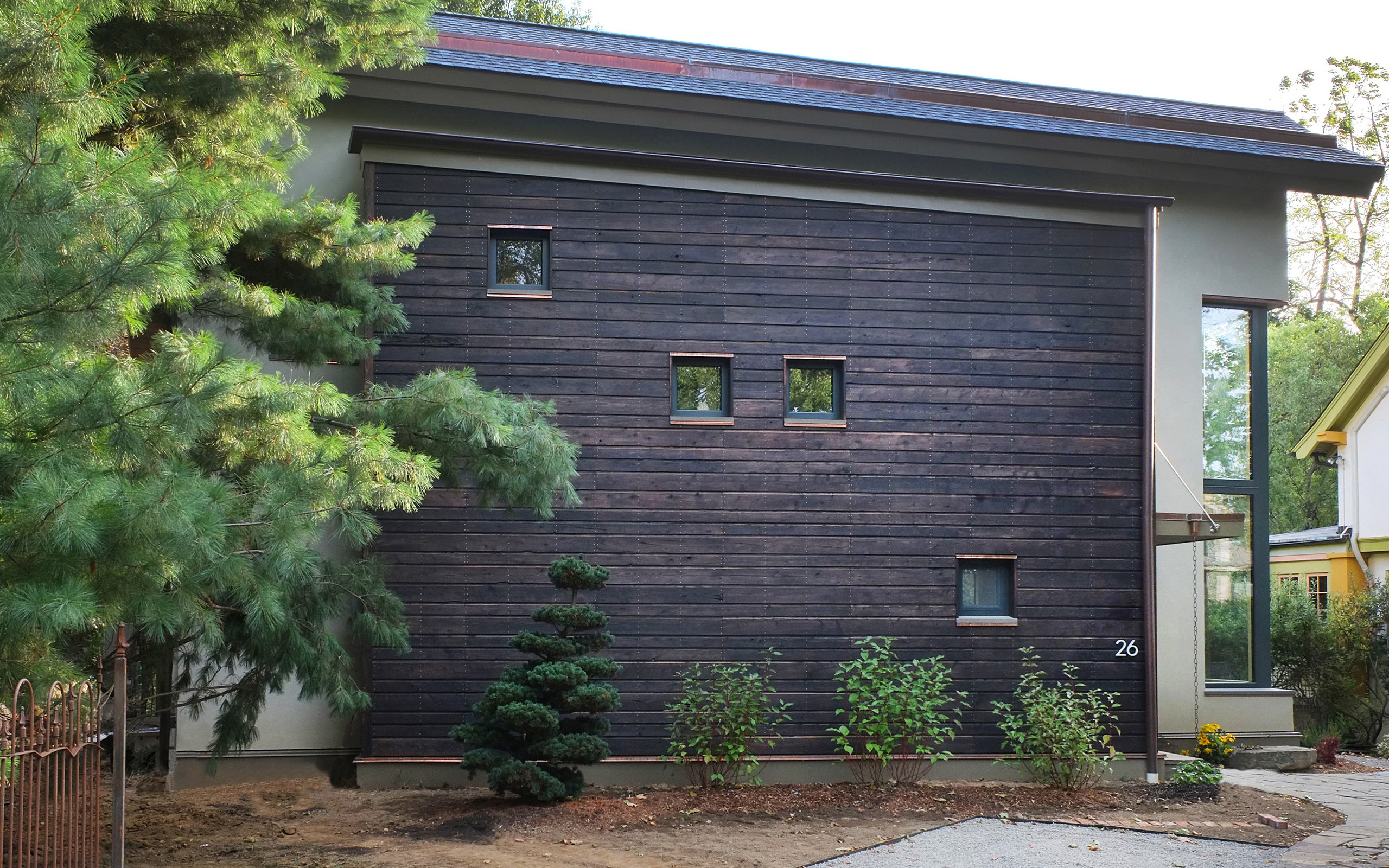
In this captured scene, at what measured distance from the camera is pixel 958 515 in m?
10.3

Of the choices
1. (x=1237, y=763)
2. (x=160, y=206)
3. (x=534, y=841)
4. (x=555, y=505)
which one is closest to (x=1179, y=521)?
(x=1237, y=763)

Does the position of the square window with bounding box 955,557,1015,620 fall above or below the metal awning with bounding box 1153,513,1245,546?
below

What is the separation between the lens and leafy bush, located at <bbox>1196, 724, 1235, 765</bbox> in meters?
10.5

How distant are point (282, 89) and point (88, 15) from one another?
7.26 feet

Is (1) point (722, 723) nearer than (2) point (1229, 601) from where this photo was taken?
Yes

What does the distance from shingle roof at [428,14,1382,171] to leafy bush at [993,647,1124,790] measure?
543cm

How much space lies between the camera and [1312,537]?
17922 millimetres

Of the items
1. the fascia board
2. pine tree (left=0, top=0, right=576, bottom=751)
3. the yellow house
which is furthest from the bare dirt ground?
the yellow house

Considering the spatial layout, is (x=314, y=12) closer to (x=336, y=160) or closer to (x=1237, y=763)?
(x=336, y=160)

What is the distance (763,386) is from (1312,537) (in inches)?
481

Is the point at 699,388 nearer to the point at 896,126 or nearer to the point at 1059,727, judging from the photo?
the point at 896,126

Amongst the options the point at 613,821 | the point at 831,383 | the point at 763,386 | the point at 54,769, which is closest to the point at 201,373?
the point at 54,769

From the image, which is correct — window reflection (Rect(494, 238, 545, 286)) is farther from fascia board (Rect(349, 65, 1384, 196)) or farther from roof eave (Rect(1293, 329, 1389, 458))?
roof eave (Rect(1293, 329, 1389, 458))

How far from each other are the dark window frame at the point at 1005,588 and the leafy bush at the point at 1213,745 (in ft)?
7.13
